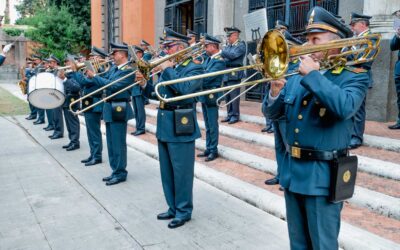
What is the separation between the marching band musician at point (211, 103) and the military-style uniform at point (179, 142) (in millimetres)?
2533

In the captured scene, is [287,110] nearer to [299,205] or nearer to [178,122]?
[299,205]

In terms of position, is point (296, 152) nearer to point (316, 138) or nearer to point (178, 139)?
point (316, 138)

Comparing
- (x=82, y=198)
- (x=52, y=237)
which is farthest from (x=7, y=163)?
(x=52, y=237)

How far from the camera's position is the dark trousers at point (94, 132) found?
775 cm

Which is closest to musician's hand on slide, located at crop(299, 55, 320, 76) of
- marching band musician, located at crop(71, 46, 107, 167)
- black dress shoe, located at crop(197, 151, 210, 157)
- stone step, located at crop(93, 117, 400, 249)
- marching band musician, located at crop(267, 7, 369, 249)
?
marching band musician, located at crop(267, 7, 369, 249)

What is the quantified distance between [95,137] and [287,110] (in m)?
5.50

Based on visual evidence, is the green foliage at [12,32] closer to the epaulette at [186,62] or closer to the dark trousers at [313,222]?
the epaulette at [186,62]

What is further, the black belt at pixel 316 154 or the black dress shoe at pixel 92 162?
the black dress shoe at pixel 92 162

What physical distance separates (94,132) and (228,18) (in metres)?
6.29

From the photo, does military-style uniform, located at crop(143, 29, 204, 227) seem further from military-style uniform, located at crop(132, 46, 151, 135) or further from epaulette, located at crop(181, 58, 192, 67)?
military-style uniform, located at crop(132, 46, 151, 135)

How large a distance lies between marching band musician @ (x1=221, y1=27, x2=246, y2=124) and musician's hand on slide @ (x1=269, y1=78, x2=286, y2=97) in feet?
19.0

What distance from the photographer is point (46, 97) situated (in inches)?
332

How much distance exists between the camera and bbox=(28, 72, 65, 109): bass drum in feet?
27.0

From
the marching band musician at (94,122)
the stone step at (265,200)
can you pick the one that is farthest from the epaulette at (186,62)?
the marching band musician at (94,122)
